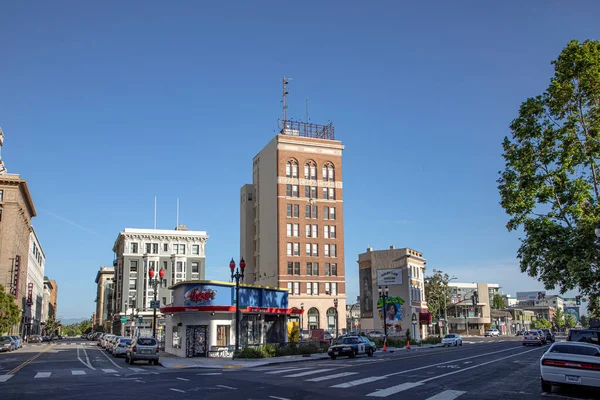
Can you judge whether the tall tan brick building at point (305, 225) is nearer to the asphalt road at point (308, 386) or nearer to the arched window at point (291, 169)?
the arched window at point (291, 169)

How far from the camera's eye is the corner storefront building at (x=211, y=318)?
3991 cm

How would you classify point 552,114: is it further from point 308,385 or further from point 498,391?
point 308,385

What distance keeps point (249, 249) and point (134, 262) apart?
104 ft

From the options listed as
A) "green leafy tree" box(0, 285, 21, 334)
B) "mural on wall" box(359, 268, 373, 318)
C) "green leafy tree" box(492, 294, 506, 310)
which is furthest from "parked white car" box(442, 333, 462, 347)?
"green leafy tree" box(492, 294, 506, 310)

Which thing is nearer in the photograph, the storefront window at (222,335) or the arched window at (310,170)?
the storefront window at (222,335)

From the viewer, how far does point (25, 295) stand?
116 meters

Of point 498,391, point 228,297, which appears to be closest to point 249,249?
point 228,297

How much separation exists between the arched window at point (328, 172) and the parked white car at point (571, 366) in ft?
235

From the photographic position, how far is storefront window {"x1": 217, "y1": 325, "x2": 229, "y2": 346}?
40.6 meters

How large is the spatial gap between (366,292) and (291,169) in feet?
82.6

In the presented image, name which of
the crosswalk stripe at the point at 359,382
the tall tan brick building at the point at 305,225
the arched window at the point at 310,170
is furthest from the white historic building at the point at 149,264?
the crosswalk stripe at the point at 359,382

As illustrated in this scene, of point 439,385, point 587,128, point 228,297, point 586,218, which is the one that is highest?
point 587,128

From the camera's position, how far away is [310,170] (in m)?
87.8

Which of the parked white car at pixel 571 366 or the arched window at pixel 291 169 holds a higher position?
the arched window at pixel 291 169
